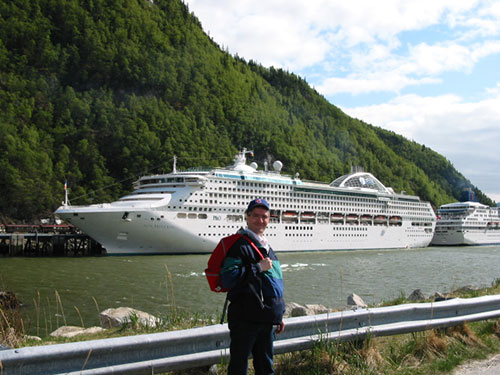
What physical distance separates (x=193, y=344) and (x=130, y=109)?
7328 centimetres

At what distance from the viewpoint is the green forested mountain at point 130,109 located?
197 feet

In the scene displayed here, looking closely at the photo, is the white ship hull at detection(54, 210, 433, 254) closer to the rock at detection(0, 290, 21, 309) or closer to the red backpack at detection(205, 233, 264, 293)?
the rock at detection(0, 290, 21, 309)

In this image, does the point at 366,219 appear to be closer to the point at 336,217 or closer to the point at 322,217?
the point at 336,217

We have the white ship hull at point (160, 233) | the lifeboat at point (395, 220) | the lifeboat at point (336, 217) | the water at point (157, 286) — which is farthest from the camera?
the lifeboat at point (395, 220)

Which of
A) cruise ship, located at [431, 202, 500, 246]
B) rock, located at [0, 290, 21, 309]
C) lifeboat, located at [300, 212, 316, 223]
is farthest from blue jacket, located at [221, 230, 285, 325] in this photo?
cruise ship, located at [431, 202, 500, 246]

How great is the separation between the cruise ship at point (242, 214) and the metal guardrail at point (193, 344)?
2795 centimetres

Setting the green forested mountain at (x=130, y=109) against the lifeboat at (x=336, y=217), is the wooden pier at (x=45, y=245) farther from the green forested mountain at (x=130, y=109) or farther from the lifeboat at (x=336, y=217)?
the lifeboat at (x=336, y=217)

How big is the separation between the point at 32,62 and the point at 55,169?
83.0 ft

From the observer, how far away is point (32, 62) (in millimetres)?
73562

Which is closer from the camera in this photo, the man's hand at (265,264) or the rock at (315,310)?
the man's hand at (265,264)

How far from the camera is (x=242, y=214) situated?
124 feet

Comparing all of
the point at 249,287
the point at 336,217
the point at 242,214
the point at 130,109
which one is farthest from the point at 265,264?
the point at 130,109

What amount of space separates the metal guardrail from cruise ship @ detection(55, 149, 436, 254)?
27.9 metres

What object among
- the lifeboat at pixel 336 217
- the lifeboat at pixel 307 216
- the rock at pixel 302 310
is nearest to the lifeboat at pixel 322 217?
the lifeboat at pixel 336 217
